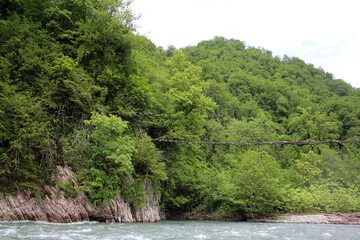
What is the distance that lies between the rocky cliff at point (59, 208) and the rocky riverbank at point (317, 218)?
37.5ft

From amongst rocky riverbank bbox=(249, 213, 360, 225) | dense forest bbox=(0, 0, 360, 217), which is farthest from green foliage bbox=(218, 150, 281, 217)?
rocky riverbank bbox=(249, 213, 360, 225)

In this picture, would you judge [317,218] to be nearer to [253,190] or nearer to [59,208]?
[253,190]

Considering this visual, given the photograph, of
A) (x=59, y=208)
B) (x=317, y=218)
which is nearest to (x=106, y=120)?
(x=59, y=208)

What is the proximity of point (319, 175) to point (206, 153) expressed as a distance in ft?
44.9

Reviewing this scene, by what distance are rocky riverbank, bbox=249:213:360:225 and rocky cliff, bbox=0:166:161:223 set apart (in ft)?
37.5

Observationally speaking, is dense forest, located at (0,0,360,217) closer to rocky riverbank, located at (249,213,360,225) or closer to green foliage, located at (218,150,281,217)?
green foliage, located at (218,150,281,217)

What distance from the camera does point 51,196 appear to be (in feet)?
41.0

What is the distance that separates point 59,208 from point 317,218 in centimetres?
1812

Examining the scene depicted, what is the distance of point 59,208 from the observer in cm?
1244

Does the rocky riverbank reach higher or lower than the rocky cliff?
lower

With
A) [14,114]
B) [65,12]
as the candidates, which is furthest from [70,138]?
[65,12]

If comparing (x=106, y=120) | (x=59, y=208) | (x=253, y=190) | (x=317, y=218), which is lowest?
(x=317, y=218)

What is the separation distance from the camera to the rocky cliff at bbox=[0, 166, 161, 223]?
11.5 metres

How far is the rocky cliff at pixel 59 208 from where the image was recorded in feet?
37.9
